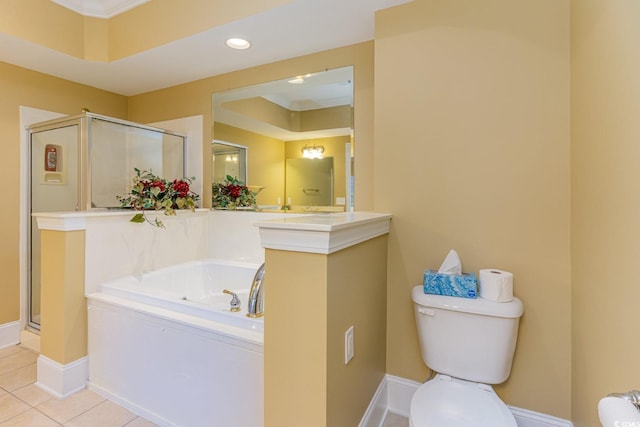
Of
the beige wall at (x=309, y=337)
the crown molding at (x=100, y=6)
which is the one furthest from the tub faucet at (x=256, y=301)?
the crown molding at (x=100, y=6)

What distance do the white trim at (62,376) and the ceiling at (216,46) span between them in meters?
2.05

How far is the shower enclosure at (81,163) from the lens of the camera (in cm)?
222

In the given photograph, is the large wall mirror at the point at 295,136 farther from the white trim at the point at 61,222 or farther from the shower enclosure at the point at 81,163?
the white trim at the point at 61,222

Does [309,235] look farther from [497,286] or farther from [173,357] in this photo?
[173,357]

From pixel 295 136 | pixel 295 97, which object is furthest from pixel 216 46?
pixel 295 136

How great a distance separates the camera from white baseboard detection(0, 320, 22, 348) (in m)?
2.38

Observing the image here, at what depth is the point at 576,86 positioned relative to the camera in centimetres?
127

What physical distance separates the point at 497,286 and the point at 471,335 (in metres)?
0.24

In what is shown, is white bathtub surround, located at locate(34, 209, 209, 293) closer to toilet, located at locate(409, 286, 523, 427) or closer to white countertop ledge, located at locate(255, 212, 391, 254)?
white countertop ledge, located at locate(255, 212, 391, 254)

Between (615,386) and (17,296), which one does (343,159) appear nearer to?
(615,386)

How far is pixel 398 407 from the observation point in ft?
5.50

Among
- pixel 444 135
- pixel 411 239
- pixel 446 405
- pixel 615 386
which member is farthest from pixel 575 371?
pixel 444 135

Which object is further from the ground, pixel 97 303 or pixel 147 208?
pixel 147 208

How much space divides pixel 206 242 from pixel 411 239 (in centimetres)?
184
